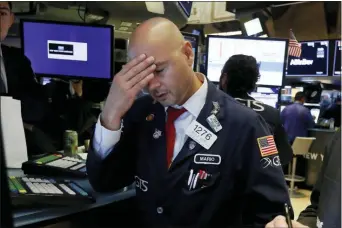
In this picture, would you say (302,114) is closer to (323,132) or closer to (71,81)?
(323,132)

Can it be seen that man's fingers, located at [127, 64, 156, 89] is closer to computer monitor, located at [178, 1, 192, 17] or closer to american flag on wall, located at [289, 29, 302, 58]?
computer monitor, located at [178, 1, 192, 17]

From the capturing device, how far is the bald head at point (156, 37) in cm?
130

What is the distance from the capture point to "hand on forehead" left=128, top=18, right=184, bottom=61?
4.26 ft

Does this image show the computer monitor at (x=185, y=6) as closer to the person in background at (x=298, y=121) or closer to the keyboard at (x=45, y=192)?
the keyboard at (x=45, y=192)

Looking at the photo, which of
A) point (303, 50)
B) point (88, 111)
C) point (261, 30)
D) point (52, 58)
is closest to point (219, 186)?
point (88, 111)

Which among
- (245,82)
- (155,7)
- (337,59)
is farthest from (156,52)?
(337,59)

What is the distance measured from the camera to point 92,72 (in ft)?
8.18

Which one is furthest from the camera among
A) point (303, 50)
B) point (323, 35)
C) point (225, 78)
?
point (303, 50)

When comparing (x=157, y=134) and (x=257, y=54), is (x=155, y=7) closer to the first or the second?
(x=257, y=54)

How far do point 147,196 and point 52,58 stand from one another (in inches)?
57.4

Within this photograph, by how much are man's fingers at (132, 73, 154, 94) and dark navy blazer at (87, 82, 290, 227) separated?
0.22 m

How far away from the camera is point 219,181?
1.32m

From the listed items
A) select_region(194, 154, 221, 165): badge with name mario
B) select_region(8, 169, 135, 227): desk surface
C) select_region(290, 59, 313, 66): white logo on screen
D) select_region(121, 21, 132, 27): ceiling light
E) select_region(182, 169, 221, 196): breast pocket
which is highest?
select_region(121, 21, 132, 27): ceiling light

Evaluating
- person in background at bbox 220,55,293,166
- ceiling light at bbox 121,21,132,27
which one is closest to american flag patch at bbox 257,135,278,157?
person in background at bbox 220,55,293,166
